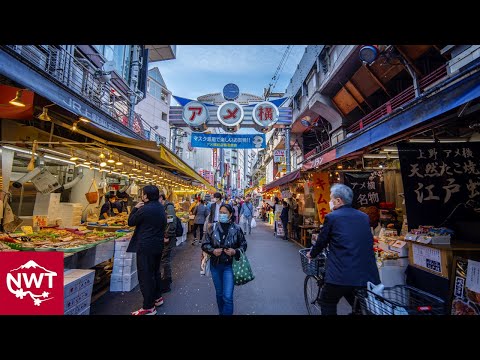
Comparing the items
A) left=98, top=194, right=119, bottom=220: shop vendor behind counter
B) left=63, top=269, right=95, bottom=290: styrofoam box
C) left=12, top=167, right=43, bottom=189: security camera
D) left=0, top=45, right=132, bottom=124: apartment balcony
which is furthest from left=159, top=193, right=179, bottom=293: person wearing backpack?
left=98, top=194, right=119, bottom=220: shop vendor behind counter

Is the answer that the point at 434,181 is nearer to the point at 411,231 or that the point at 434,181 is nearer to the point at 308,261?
the point at 411,231

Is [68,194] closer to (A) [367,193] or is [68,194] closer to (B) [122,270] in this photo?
(B) [122,270]

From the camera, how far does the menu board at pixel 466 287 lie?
3.05 meters

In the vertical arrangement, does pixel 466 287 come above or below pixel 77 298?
above

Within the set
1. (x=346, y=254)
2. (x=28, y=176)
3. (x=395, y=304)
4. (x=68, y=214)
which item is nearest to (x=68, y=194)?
(x=68, y=214)

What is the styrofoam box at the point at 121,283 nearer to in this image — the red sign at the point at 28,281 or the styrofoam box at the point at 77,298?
the styrofoam box at the point at 77,298

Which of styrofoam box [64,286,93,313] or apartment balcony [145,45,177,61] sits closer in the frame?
styrofoam box [64,286,93,313]

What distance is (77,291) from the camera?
349 centimetres

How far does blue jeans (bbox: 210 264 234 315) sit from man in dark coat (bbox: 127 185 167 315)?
1290 mm

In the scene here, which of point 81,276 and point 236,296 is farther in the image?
point 236,296

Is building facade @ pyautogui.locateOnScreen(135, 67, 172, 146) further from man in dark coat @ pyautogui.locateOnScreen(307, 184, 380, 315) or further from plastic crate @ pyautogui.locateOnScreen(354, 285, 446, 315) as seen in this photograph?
plastic crate @ pyautogui.locateOnScreen(354, 285, 446, 315)

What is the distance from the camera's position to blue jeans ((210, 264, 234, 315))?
11.4ft

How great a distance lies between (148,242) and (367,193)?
6179mm
